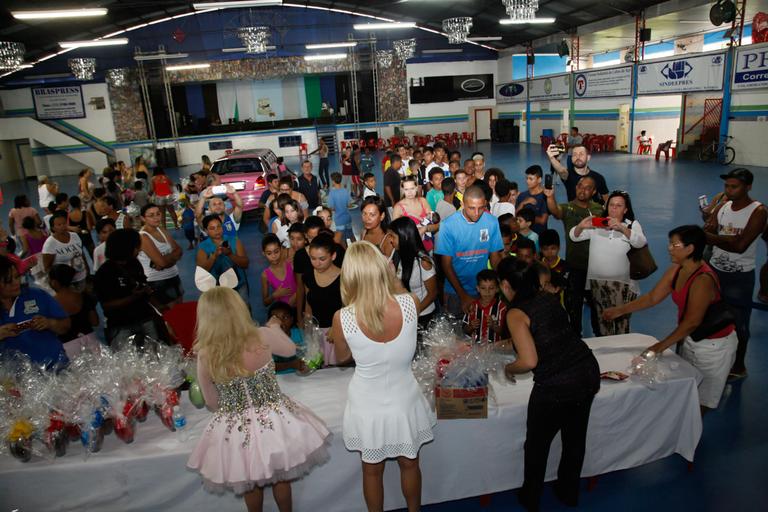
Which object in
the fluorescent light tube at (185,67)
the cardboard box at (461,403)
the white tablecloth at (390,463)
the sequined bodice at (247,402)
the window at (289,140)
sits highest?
the fluorescent light tube at (185,67)

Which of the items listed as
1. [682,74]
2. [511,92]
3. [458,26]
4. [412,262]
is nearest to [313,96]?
[511,92]

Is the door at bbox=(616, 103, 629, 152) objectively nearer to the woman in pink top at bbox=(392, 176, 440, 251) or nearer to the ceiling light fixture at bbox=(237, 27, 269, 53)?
the ceiling light fixture at bbox=(237, 27, 269, 53)

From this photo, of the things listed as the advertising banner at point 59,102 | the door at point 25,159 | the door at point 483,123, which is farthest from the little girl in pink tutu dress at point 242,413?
the door at point 483,123

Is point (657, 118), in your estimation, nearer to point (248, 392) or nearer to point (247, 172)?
point (247, 172)

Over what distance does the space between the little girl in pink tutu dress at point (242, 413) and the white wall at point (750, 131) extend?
1677 cm

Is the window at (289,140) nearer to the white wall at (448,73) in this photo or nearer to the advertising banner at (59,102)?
the white wall at (448,73)

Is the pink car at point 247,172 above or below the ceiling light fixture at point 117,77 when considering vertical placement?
below

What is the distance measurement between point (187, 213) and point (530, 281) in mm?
8083

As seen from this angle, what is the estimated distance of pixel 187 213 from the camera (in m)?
9.29

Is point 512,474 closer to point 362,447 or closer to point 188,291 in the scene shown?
point 362,447

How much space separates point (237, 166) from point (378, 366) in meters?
10.6

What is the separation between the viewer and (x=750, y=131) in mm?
14805

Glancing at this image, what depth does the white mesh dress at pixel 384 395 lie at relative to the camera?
2.38m

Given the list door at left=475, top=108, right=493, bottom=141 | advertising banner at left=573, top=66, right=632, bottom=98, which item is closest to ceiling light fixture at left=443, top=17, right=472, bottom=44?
advertising banner at left=573, top=66, right=632, bottom=98
